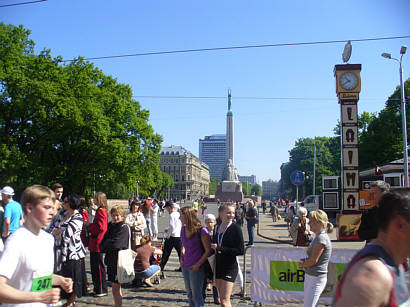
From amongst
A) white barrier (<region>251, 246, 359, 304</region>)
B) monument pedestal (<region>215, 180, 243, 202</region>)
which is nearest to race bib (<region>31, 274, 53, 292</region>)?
white barrier (<region>251, 246, 359, 304</region>)

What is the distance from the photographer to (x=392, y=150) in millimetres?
45500

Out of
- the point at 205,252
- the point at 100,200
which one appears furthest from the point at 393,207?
the point at 100,200

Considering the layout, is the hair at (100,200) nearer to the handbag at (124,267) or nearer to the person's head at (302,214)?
the handbag at (124,267)

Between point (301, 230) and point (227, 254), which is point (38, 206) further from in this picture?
point (301, 230)

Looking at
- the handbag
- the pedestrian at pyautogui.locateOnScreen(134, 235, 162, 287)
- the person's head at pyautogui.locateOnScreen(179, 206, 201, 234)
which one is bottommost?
the pedestrian at pyautogui.locateOnScreen(134, 235, 162, 287)

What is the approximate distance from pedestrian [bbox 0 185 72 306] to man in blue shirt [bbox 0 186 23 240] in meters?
6.14

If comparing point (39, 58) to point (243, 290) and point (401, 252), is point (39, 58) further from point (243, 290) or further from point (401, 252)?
point (401, 252)

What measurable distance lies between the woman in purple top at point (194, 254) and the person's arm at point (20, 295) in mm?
3227

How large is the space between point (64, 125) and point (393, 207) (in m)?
30.0

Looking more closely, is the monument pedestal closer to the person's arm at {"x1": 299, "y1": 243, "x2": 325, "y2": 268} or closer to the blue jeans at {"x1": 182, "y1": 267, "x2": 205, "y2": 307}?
the blue jeans at {"x1": 182, "y1": 267, "x2": 205, "y2": 307}

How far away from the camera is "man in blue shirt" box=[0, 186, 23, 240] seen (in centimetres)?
851

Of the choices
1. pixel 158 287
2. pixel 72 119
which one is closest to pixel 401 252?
pixel 158 287

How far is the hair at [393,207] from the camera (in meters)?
1.98

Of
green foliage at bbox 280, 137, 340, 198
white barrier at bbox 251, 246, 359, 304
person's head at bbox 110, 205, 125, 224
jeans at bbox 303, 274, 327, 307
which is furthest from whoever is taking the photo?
green foliage at bbox 280, 137, 340, 198
